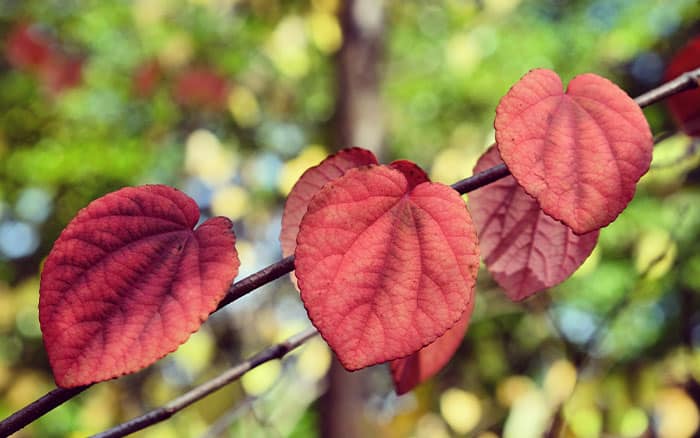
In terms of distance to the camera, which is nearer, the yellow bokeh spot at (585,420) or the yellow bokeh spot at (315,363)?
the yellow bokeh spot at (585,420)

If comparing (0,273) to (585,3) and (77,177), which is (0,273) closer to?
(77,177)

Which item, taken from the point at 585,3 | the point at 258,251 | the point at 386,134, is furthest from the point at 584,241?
the point at 585,3

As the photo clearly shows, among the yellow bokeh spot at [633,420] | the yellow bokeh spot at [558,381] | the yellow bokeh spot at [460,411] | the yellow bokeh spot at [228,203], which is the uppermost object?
the yellow bokeh spot at [228,203]

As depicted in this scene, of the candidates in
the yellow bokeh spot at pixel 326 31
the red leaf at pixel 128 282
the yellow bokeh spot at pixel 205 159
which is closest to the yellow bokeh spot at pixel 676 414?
the red leaf at pixel 128 282

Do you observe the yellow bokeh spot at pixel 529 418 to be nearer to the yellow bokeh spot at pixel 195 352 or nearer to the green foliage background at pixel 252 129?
the green foliage background at pixel 252 129

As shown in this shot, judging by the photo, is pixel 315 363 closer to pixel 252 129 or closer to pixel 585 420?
pixel 585 420

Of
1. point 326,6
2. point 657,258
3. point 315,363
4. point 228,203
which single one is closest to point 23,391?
point 228,203
